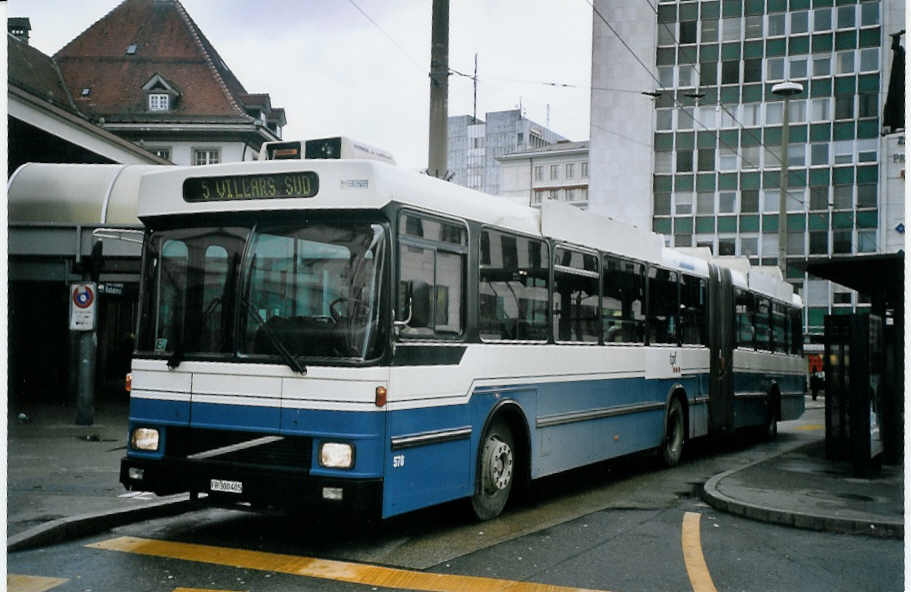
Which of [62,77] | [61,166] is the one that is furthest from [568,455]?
[62,77]

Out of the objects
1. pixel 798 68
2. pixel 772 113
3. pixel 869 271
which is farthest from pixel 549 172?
pixel 869 271

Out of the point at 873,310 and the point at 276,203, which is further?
the point at 873,310

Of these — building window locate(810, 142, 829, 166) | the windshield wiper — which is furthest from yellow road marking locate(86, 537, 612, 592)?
building window locate(810, 142, 829, 166)

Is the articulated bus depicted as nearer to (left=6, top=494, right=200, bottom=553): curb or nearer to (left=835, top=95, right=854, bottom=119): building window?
(left=6, top=494, right=200, bottom=553): curb

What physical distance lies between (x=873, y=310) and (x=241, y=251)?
11.8 m

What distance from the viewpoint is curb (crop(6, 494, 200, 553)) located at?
8383mm

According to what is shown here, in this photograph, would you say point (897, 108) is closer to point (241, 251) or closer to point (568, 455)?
point (568, 455)

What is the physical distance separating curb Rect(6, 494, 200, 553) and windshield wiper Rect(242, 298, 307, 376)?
5.64ft

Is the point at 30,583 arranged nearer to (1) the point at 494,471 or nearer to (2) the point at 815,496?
(1) the point at 494,471

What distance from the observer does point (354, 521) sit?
9.91m

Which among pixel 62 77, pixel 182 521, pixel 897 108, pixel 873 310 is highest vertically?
pixel 62 77

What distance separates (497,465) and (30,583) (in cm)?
418

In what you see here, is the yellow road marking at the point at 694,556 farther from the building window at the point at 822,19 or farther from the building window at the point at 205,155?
the building window at the point at 822,19

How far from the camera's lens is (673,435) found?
50.2 feet
